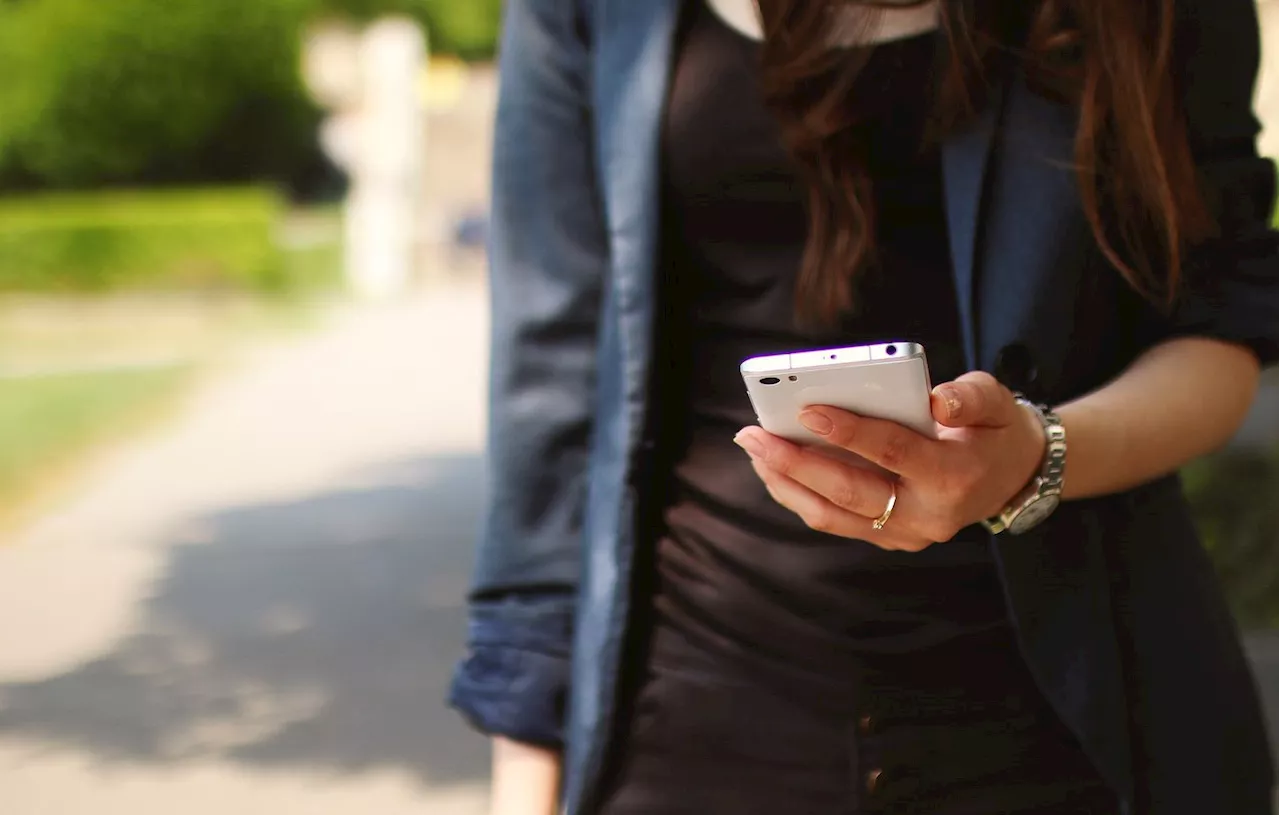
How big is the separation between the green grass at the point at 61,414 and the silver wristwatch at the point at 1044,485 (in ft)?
27.6

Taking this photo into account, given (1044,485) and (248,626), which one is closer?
(1044,485)

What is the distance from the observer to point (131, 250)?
2209 centimetres

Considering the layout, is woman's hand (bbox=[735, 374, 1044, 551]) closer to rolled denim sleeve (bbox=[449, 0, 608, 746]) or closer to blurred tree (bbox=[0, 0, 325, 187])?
rolled denim sleeve (bbox=[449, 0, 608, 746])

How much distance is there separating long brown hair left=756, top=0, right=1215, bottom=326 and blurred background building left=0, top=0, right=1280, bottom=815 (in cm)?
353

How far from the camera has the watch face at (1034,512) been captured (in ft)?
3.87

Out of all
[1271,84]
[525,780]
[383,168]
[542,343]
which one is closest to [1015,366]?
[542,343]

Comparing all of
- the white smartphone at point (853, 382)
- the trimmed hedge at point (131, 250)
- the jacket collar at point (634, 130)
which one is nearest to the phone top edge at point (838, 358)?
the white smartphone at point (853, 382)

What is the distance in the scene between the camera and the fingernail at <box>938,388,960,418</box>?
40.3 inches

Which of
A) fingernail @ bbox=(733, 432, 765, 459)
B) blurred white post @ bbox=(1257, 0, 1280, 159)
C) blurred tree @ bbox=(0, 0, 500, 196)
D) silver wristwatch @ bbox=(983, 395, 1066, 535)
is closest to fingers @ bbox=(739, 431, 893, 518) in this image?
fingernail @ bbox=(733, 432, 765, 459)

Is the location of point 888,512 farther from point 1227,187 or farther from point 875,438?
point 1227,187

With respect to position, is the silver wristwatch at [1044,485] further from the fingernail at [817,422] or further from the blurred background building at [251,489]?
the blurred background building at [251,489]

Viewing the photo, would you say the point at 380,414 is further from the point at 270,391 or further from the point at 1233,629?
the point at 1233,629

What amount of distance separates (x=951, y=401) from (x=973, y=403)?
0.02 meters

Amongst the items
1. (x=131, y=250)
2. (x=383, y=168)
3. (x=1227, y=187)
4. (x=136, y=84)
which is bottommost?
Result: (x=131, y=250)
